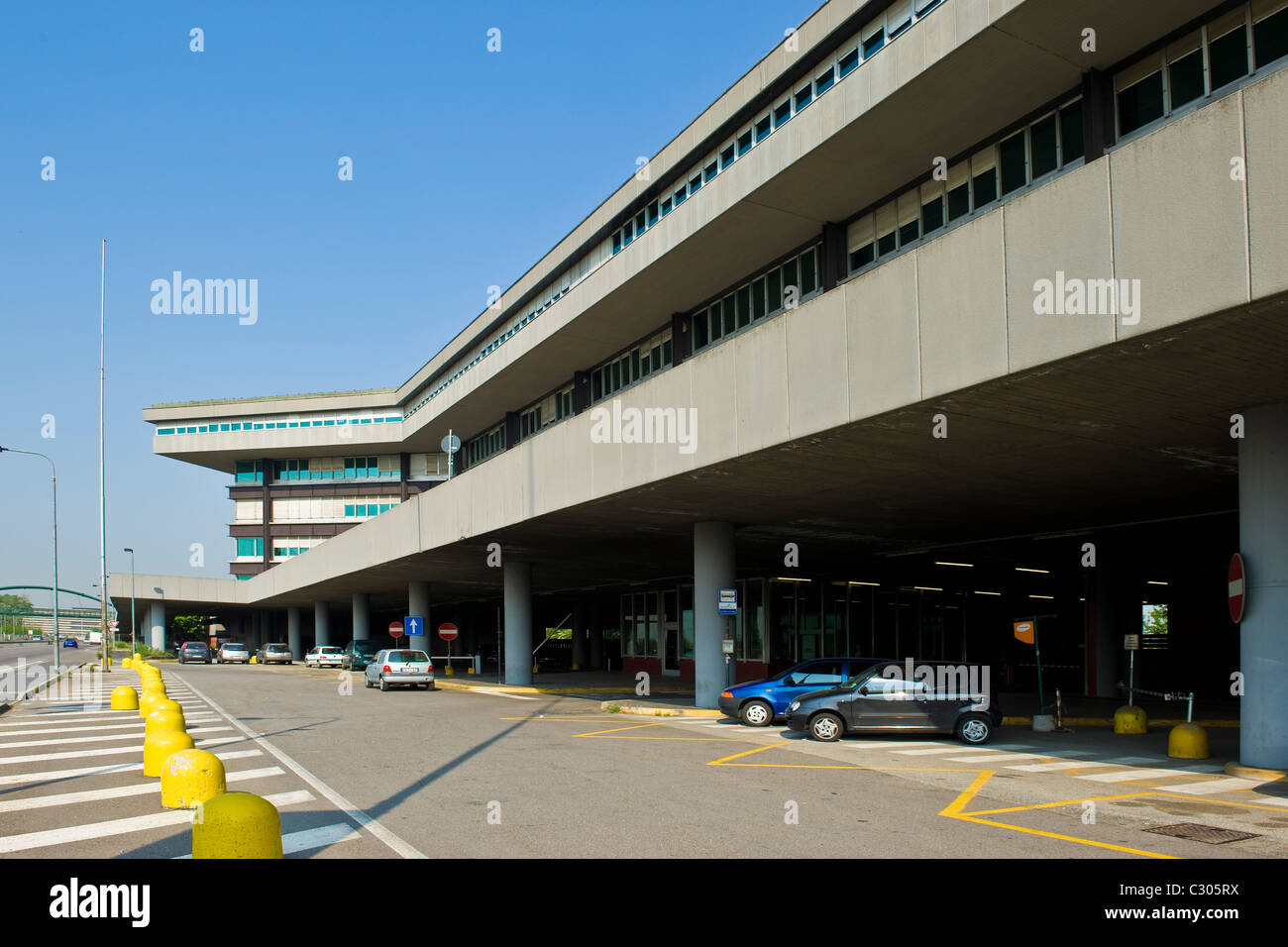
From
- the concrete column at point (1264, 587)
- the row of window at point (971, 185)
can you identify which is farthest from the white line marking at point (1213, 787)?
the row of window at point (971, 185)

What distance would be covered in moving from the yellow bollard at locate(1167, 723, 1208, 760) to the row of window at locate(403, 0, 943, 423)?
13132mm

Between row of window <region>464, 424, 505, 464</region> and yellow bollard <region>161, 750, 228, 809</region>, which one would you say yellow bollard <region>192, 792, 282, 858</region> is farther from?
row of window <region>464, 424, 505, 464</region>

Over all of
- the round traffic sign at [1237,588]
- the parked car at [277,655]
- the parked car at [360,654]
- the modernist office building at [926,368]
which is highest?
the modernist office building at [926,368]

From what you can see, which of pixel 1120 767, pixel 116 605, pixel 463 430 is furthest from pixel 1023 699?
pixel 116 605

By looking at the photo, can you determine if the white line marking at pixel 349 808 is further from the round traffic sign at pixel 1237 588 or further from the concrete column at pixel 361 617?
the concrete column at pixel 361 617

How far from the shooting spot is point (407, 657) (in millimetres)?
38125

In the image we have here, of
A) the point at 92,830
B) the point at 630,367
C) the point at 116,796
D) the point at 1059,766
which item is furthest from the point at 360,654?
the point at 92,830

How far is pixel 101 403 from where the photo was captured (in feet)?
157

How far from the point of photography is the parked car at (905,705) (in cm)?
1917

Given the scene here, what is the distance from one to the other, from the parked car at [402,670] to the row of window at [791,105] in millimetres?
16361

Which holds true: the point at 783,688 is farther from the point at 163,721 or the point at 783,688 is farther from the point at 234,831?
the point at 234,831

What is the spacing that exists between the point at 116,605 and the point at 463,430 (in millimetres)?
66389
